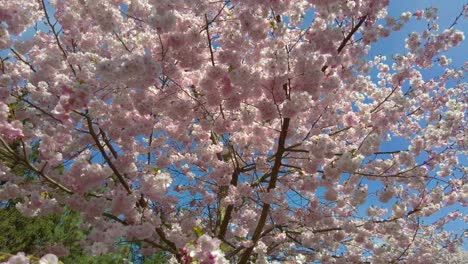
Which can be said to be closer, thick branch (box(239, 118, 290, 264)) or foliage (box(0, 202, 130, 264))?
thick branch (box(239, 118, 290, 264))

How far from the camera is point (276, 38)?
5312 millimetres

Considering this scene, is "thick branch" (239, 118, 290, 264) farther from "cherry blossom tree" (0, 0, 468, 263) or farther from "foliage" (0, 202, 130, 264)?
"foliage" (0, 202, 130, 264)

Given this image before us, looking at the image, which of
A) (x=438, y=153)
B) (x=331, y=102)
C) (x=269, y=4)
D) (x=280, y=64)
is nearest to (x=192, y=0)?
(x=269, y=4)

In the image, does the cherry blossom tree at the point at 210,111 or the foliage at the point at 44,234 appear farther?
the foliage at the point at 44,234

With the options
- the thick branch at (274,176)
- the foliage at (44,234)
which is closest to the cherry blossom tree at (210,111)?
the thick branch at (274,176)

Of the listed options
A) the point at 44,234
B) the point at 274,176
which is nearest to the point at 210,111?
the point at 274,176

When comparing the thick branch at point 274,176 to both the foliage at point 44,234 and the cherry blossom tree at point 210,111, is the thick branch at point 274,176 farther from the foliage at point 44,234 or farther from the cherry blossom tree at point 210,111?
the foliage at point 44,234

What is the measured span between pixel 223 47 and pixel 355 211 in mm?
4288

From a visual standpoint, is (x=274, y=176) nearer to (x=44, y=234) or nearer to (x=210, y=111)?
(x=210, y=111)

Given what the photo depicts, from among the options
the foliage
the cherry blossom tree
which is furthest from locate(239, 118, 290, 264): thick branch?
the foliage

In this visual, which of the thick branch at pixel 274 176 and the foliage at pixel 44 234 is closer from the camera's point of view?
the thick branch at pixel 274 176

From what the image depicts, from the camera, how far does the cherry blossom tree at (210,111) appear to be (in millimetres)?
5207

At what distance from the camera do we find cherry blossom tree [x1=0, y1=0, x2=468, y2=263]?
5.21m

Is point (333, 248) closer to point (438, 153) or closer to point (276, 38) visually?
point (438, 153)
